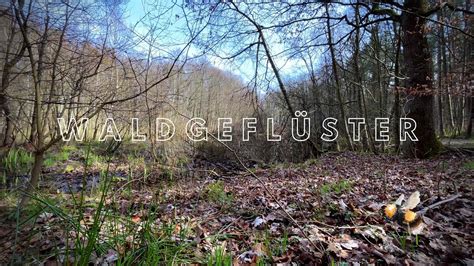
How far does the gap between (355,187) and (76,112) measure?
415 centimetres

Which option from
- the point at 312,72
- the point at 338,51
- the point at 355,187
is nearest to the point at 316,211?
the point at 355,187

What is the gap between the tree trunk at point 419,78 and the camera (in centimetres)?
641

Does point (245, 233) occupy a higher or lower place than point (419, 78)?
lower

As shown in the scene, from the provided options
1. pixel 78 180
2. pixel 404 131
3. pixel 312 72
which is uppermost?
pixel 312 72

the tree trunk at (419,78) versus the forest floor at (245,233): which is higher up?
the tree trunk at (419,78)

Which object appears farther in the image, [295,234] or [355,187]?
[355,187]

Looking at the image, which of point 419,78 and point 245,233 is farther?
point 419,78

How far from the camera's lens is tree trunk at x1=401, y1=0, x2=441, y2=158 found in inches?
252

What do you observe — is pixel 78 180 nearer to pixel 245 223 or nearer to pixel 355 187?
pixel 245 223

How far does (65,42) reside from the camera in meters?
3.55

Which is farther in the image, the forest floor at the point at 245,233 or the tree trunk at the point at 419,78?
the tree trunk at the point at 419,78

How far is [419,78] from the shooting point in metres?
6.45

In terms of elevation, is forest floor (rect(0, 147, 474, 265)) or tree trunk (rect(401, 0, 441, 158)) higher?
tree trunk (rect(401, 0, 441, 158))

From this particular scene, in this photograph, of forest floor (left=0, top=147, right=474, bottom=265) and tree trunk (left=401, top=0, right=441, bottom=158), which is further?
tree trunk (left=401, top=0, right=441, bottom=158)
